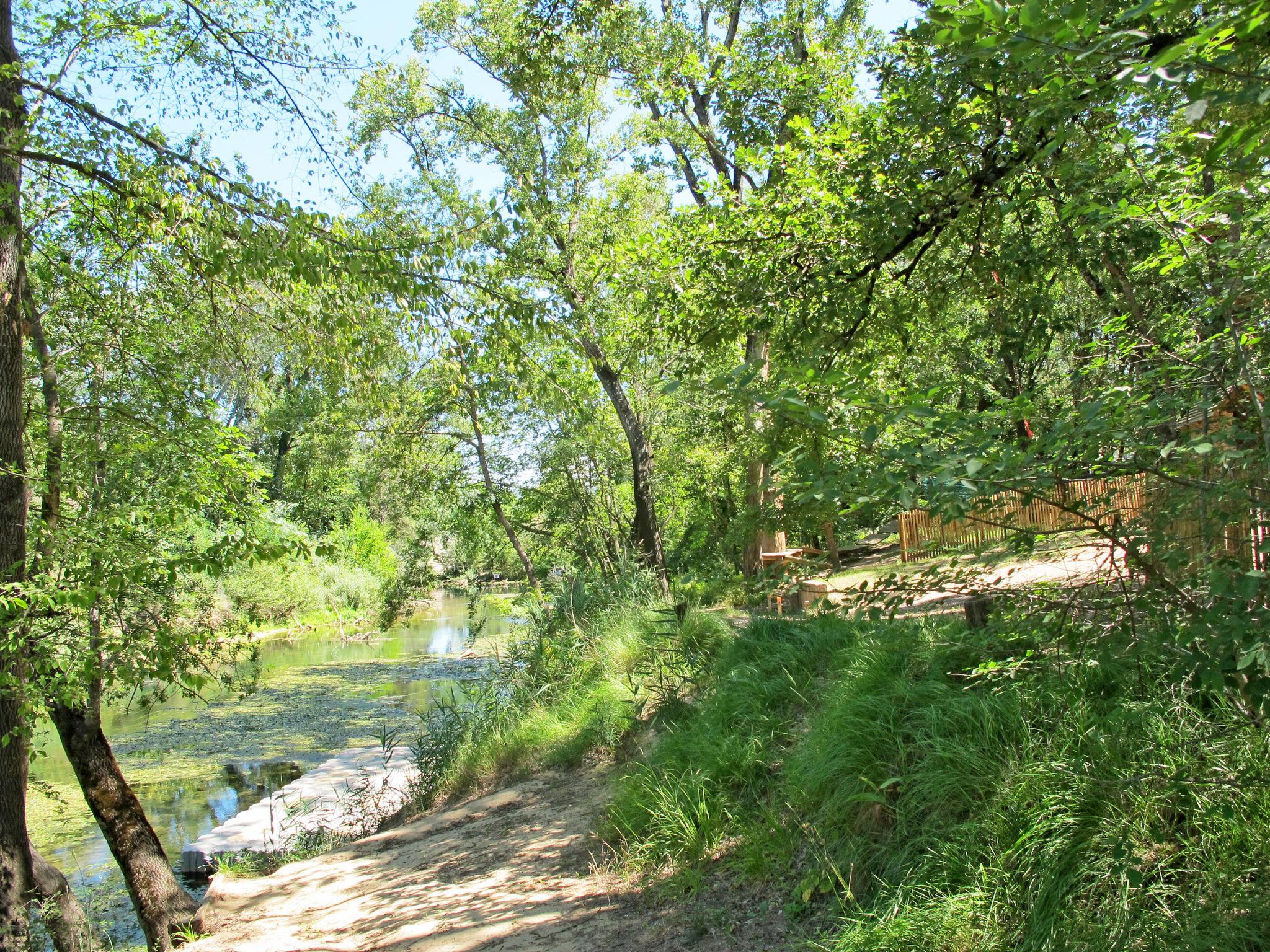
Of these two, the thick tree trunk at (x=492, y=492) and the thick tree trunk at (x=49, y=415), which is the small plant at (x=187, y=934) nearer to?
the thick tree trunk at (x=49, y=415)

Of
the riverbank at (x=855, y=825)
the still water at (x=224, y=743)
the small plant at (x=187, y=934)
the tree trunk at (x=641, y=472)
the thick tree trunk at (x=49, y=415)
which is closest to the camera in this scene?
the riverbank at (x=855, y=825)

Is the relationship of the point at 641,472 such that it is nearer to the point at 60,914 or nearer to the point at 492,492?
the point at 492,492

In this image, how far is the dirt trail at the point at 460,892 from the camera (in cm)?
503

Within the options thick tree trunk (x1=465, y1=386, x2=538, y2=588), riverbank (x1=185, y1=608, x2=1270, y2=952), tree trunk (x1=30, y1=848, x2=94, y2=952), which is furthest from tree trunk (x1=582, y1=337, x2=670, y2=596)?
tree trunk (x1=30, y1=848, x2=94, y2=952)

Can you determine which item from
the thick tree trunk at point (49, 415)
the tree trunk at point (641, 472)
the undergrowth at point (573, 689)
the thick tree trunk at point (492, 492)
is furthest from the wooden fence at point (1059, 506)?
the thick tree trunk at point (492, 492)

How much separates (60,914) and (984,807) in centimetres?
669

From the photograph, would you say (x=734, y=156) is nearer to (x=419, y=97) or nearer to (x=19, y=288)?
(x=19, y=288)

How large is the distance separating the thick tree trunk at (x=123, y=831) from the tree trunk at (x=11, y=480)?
3.33ft

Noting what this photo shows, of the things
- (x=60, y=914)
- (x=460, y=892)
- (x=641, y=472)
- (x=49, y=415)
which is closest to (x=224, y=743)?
(x=641, y=472)

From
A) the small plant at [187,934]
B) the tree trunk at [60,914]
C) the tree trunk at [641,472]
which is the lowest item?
the small plant at [187,934]

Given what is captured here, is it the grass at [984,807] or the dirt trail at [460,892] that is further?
the dirt trail at [460,892]

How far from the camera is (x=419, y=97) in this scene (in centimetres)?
1584

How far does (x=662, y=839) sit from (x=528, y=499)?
12230mm

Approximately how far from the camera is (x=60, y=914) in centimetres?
669
